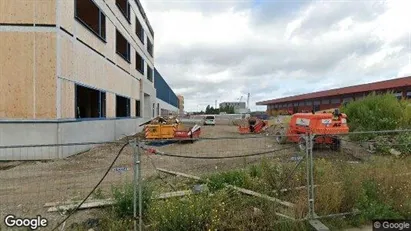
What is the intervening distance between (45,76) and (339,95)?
2165 inches

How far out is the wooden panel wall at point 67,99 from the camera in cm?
1354

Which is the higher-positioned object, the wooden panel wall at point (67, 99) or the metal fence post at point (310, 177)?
the wooden panel wall at point (67, 99)

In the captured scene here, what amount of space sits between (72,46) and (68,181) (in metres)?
7.58

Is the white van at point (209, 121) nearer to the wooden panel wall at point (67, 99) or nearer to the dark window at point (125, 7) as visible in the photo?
the dark window at point (125, 7)

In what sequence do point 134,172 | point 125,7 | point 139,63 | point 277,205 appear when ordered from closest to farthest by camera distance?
point 134,172, point 277,205, point 125,7, point 139,63

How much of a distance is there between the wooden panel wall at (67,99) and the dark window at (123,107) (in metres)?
11.0

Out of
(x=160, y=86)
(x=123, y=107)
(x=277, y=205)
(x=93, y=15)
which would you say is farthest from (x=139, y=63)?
(x=277, y=205)

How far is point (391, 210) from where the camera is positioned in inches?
224

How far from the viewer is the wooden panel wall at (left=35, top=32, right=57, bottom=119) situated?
12930 mm

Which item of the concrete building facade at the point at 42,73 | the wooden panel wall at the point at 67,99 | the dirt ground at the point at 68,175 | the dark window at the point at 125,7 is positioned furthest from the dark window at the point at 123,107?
the wooden panel wall at the point at 67,99

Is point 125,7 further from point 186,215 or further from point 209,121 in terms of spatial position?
point 209,121

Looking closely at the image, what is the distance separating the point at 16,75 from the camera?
42.0ft

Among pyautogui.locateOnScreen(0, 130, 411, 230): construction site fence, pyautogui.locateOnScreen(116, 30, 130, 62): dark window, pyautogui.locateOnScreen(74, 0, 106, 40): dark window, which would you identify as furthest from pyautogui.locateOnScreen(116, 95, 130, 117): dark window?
pyautogui.locateOnScreen(0, 130, 411, 230): construction site fence

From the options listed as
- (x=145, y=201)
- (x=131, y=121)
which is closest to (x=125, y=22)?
(x=131, y=121)
